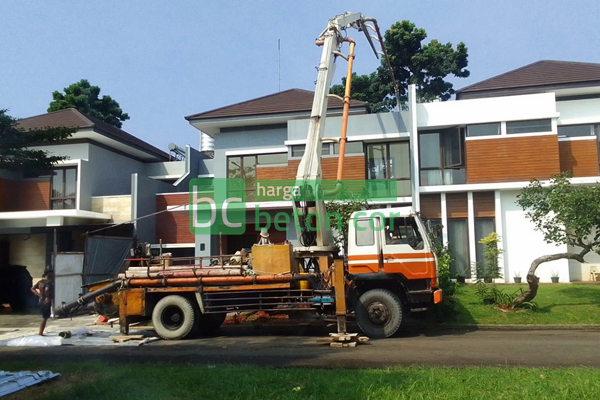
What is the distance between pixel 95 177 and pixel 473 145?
15.9 m

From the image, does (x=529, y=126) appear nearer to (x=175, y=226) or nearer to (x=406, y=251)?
(x=406, y=251)

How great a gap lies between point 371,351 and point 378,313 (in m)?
1.78

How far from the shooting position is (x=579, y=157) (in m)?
19.0

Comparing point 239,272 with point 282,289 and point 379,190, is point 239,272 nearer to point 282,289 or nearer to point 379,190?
point 282,289

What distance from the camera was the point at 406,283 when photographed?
1118cm

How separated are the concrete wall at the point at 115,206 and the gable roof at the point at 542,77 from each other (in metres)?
15.2

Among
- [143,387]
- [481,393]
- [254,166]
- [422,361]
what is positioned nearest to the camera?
[481,393]

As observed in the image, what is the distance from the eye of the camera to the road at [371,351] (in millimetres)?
8289

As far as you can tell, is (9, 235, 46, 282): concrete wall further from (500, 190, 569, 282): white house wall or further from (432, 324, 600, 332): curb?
(500, 190, 569, 282): white house wall

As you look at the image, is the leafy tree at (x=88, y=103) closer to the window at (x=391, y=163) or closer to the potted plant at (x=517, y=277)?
the window at (x=391, y=163)

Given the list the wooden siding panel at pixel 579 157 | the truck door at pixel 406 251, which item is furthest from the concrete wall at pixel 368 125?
the truck door at pixel 406 251

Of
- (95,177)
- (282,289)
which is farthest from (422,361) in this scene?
(95,177)

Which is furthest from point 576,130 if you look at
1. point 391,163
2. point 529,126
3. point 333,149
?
point 333,149

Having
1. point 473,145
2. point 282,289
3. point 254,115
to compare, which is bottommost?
point 282,289
